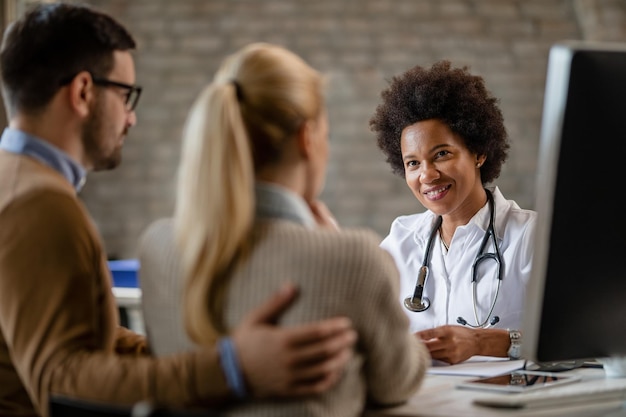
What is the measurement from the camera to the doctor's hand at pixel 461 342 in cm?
214

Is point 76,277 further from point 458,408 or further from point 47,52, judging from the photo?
point 458,408

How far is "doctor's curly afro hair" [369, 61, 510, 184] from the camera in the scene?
2.76 metres

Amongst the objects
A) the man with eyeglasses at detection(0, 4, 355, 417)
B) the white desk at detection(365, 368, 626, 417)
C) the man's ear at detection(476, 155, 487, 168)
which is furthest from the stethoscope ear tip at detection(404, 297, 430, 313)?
the man with eyeglasses at detection(0, 4, 355, 417)

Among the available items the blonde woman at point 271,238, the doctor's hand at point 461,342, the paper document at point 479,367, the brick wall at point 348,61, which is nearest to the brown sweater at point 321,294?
the blonde woman at point 271,238

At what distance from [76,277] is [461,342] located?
1.04 m

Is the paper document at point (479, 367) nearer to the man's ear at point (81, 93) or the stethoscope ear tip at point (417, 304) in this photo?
the stethoscope ear tip at point (417, 304)

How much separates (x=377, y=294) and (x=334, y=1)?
215 inches

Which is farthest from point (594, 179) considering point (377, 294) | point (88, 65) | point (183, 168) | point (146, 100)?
point (146, 100)

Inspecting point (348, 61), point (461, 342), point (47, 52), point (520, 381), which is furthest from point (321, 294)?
point (348, 61)

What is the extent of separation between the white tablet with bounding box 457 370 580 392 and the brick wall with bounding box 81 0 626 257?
459cm

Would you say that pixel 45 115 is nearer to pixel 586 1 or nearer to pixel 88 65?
pixel 88 65

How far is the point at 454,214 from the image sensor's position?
2746mm

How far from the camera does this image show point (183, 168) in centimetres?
143

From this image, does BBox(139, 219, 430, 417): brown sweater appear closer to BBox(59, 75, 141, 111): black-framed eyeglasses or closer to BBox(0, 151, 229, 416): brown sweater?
BBox(0, 151, 229, 416): brown sweater
